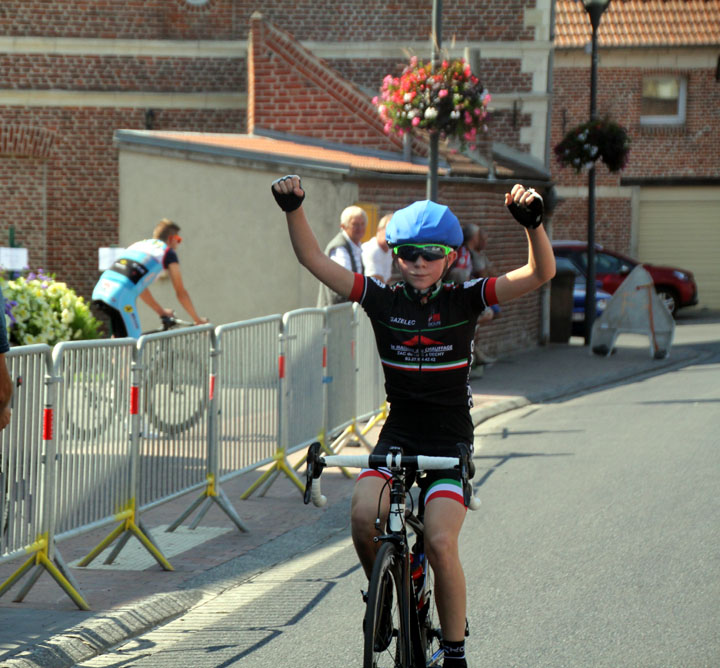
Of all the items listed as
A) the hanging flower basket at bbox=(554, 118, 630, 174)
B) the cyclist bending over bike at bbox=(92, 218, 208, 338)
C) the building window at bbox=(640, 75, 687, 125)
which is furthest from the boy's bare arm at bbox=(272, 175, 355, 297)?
the building window at bbox=(640, 75, 687, 125)

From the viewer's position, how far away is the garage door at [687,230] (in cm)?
3403

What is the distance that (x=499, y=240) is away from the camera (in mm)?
19766

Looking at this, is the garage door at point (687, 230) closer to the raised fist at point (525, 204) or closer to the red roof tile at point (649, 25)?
the red roof tile at point (649, 25)

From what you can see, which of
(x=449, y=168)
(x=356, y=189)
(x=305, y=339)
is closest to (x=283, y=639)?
(x=305, y=339)

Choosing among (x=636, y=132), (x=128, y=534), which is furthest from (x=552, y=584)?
(x=636, y=132)

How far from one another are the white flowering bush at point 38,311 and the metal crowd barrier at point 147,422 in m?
2.25

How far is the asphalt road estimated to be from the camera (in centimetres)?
551

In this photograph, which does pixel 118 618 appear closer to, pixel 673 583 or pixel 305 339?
pixel 673 583

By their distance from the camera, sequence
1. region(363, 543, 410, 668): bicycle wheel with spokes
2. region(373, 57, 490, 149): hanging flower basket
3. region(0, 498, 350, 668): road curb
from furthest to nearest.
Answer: region(373, 57, 490, 149): hanging flower basket
region(0, 498, 350, 668): road curb
region(363, 543, 410, 668): bicycle wheel with spokes

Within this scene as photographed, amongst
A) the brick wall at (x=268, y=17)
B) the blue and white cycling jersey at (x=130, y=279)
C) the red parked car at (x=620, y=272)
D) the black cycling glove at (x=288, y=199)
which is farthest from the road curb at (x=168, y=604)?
the red parked car at (x=620, y=272)

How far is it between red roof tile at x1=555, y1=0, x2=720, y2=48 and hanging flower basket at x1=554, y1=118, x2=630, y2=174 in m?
13.3

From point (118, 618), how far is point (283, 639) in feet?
2.55

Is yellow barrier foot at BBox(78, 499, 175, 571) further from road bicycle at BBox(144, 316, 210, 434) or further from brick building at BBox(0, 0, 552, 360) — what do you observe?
brick building at BBox(0, 0, 552, 360)

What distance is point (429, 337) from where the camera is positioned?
462 cm
